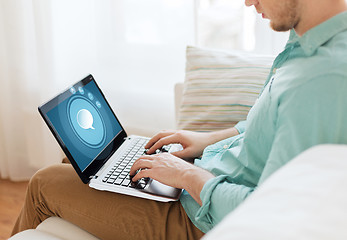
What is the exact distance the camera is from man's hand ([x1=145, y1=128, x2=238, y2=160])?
1.33m

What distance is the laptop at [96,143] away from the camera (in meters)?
1.14

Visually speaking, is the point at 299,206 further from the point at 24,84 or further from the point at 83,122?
the point at 24,84

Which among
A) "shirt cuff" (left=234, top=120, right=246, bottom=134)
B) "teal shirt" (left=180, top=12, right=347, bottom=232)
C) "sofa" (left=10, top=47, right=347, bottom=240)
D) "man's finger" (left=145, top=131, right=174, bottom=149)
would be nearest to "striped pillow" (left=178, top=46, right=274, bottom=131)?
"shirt cuff" (left=234, top=120, right=246, bottom=134)

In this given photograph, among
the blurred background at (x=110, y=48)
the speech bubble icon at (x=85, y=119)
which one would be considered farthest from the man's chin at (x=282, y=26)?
the blurred background at (x=110, y=48)

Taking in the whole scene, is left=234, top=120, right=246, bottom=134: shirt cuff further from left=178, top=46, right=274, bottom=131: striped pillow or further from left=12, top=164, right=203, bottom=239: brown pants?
left=12, top=164, right=203, bottom=239: brown pants

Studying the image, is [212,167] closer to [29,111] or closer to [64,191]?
[64,191]

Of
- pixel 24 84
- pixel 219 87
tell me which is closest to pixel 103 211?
pixel 219 87

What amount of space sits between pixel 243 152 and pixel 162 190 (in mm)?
234

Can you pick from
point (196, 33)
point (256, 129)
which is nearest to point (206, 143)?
point (256, 129)

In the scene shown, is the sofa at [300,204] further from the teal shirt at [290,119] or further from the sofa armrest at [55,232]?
the sofa armrest at [55,232]

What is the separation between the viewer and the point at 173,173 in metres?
1.09

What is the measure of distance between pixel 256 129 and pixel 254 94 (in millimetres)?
496

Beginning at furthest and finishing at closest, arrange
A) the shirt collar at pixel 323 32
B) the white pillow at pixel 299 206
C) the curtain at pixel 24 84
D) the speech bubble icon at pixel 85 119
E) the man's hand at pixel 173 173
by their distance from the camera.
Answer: the curtain at pixel 24 84
the speech bubble icon at pixel 85 119
the man's hand at pixel 173 173
the shirt collar at pixel 323 32
the white pillow at pixel 299 206

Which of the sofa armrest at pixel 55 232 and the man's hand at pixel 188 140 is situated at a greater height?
the man's hand at pixel 188 140
